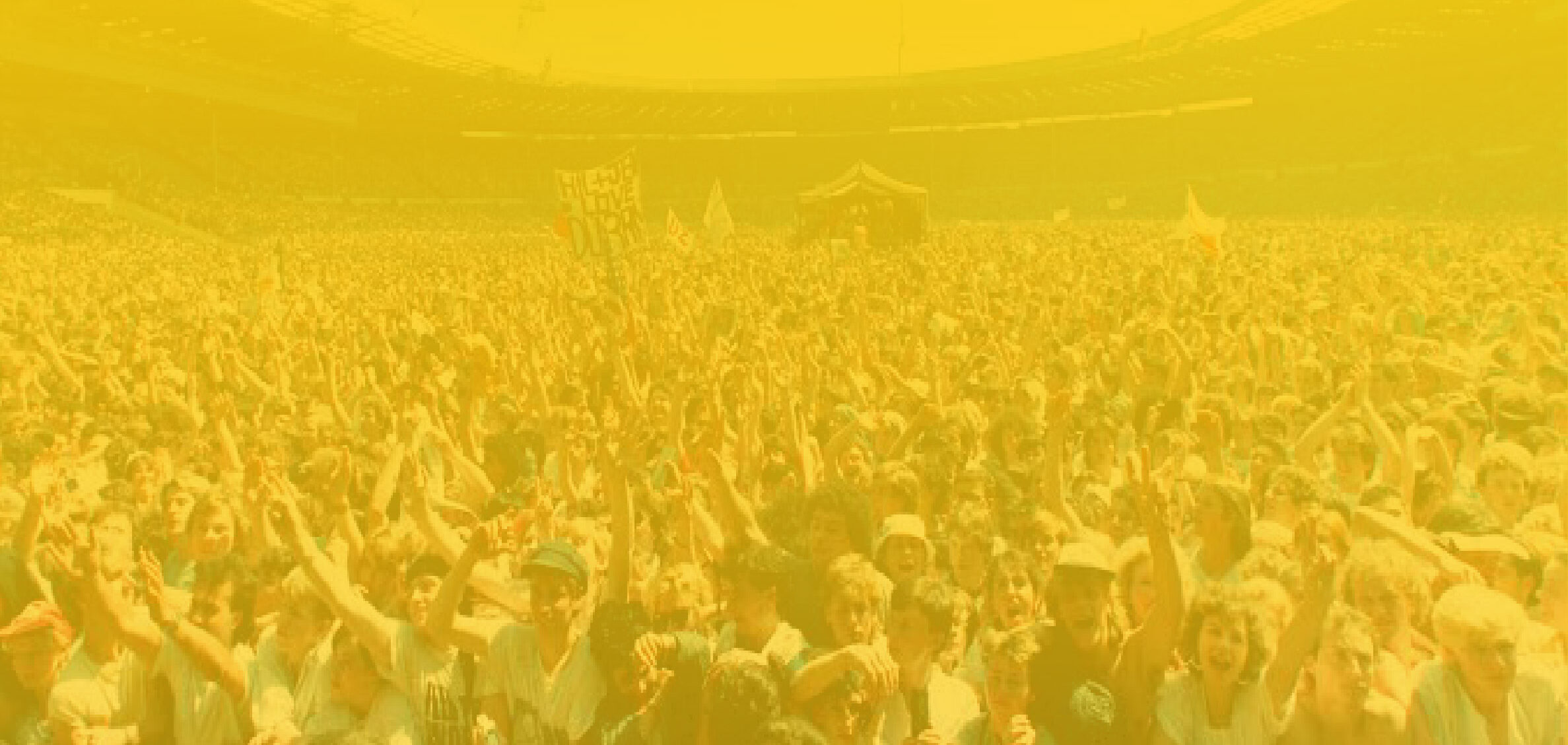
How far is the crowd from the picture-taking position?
4184 millimetres

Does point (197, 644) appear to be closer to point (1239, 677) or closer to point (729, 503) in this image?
point (729, 503)

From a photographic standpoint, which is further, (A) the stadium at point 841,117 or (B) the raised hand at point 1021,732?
(A) the stadium at point 841,117

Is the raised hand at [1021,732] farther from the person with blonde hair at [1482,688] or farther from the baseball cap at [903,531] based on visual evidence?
the baseball cap at [903,531]

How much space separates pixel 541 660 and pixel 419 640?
0.38 m

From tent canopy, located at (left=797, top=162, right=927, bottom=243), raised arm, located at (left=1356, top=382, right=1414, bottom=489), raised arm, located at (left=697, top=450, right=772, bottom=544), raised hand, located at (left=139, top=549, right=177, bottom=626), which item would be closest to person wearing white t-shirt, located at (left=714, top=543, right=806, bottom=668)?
raised arm, located at (left=697, top=450, right=772, bottom=544)

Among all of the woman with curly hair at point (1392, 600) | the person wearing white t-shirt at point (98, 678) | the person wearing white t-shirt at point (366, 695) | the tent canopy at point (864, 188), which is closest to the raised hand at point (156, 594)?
the person wearing white t-shirt at point (98, 678)

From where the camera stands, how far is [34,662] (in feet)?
15.6

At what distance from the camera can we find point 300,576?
4828 mm

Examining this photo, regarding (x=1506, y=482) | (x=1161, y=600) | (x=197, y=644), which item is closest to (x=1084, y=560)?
(x=1161, y=600)

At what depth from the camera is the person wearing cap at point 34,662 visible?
472cm

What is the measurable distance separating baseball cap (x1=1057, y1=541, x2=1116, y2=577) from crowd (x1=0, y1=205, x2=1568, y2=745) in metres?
0.01

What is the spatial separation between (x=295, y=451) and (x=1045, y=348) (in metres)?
5.99

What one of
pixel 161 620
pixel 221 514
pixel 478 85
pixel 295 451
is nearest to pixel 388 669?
pixel 161 620

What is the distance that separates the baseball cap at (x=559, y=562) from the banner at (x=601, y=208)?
39.9ft
